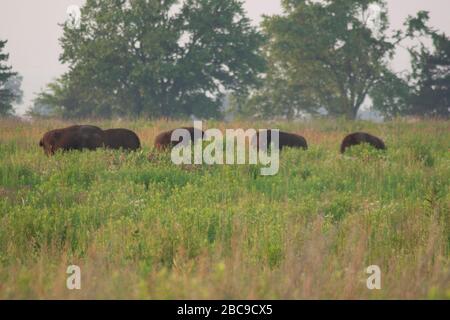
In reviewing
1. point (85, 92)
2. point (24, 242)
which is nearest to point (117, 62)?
point (85, 92)

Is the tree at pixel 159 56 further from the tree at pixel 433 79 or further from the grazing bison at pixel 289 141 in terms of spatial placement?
the grazing bison at pixel 289 141

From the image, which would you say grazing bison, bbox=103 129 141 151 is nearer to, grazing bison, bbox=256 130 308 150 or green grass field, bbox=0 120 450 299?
green grass field, bbox=0 120 450 299

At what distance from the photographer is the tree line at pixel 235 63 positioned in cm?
3628

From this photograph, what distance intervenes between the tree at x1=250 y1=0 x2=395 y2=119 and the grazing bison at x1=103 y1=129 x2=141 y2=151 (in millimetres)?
29494

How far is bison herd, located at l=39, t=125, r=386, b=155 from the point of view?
510 inches

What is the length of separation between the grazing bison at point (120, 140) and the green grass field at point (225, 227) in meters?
1.86

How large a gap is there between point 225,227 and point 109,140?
7.72 metres

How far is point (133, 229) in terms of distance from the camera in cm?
645
